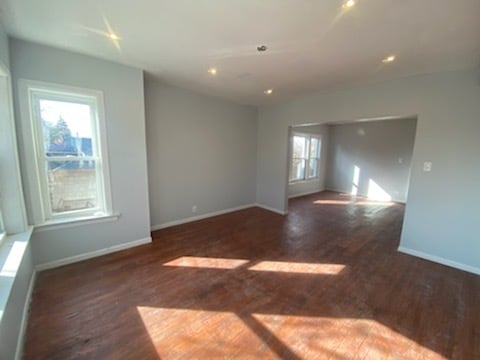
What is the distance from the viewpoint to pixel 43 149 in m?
2.46

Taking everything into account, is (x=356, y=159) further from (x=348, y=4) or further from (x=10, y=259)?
(x=10, y=259)

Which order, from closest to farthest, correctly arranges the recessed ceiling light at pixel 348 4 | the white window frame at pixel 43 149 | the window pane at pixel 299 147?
1. the recessed ceiling light at pixel 348 4
2. the white window frame at pixel 43 149
3. the window pane at pixel 299 147

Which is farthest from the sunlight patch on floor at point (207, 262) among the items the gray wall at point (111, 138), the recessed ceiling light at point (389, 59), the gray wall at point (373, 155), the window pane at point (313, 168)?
the gray wall at point (373, 155)

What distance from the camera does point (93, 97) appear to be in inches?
104

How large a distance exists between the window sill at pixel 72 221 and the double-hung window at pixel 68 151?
7 cm

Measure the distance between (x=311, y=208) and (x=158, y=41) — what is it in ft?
15.9

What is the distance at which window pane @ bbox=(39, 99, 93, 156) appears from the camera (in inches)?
97.9

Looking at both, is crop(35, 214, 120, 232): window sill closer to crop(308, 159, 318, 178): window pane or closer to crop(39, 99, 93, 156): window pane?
crop(39, 99, 93, 156): window pane

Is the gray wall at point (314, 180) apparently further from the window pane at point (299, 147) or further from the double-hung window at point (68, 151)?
the double-hung window at point (68, 151)

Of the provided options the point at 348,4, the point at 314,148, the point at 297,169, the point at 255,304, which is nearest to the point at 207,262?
the point at 255,304

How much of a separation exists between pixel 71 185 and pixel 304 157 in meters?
6.12

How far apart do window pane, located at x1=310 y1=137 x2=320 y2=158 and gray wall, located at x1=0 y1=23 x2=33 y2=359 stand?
6920mm

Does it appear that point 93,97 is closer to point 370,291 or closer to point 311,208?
point 370,291

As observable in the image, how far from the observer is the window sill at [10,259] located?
1.40 metres
